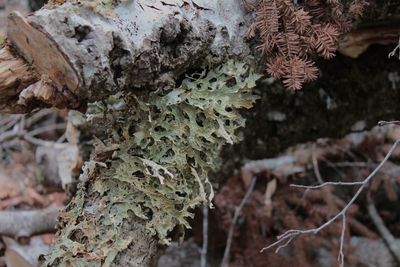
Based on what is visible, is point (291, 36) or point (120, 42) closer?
point (120, 42)

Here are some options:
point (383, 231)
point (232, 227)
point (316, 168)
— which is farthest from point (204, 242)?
point (383, 231)

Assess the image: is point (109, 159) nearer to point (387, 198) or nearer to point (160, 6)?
point (160, 6)

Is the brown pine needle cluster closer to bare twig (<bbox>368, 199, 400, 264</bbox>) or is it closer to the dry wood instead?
the dry wood

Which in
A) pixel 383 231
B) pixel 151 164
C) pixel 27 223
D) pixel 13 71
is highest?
pixel 13 71

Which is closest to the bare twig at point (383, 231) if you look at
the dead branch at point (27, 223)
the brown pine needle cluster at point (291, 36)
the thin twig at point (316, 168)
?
the thin twig at point (316, 168)

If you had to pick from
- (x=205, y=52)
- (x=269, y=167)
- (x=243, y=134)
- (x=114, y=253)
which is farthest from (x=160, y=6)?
(x=269, y=167)

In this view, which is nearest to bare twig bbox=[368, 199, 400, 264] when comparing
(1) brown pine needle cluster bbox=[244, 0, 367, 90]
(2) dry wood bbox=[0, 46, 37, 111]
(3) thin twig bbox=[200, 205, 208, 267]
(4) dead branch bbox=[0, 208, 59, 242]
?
(3) thin twig bbox=[200, 205, 208, 267]

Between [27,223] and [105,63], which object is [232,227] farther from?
[105,63]
